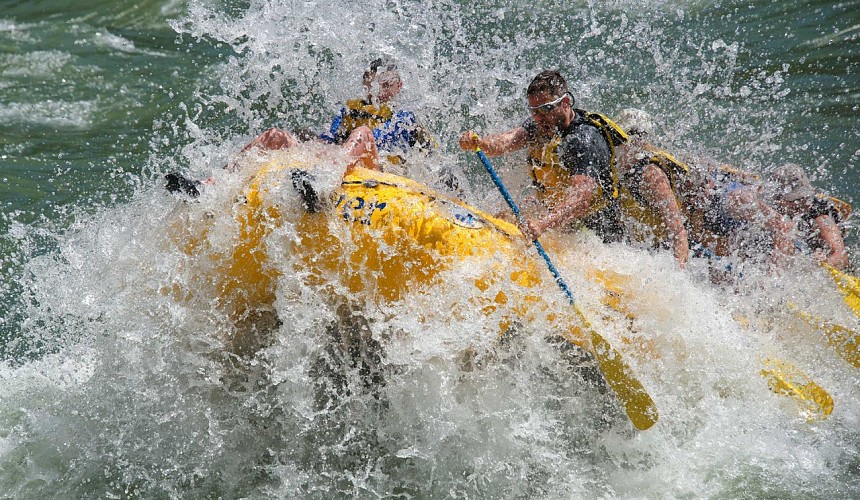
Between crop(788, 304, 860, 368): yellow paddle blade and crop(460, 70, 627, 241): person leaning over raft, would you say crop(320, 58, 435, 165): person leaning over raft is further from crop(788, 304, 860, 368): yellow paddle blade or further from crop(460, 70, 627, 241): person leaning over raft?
crop(788, 304, 860, 368): yellow paddle blade

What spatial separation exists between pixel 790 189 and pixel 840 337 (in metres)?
1.19

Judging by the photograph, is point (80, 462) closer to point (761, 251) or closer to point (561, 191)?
point (561, 191)

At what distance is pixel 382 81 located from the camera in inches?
203

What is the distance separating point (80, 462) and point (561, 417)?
2452mm

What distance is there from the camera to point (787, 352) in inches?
193

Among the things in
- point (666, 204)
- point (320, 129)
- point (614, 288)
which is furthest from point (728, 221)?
point (320, 129)

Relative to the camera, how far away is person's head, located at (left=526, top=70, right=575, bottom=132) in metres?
4.45

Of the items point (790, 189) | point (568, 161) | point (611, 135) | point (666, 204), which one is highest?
point (611, 135)

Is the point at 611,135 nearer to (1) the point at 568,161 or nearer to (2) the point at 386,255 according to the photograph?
(1) the point at 568,161

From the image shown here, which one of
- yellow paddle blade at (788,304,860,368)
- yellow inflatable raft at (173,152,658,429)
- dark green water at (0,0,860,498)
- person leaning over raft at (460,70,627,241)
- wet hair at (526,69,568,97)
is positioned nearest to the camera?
yellow inflatable raft at (173,152,658,429)

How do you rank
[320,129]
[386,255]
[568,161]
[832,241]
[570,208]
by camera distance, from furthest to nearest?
[320,129] < [832,241] < [568,161] < [570,208] < [386,255]

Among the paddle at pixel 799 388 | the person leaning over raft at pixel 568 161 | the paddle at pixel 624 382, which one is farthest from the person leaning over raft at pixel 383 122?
the paddle at pixel 799 388

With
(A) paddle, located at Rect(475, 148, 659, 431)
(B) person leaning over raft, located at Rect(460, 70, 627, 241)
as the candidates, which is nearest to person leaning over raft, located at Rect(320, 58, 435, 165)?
(B) person leaning over raft, located at Rect(460, 70, 627, 241)

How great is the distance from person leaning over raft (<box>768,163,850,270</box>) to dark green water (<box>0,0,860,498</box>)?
35.6 inches
